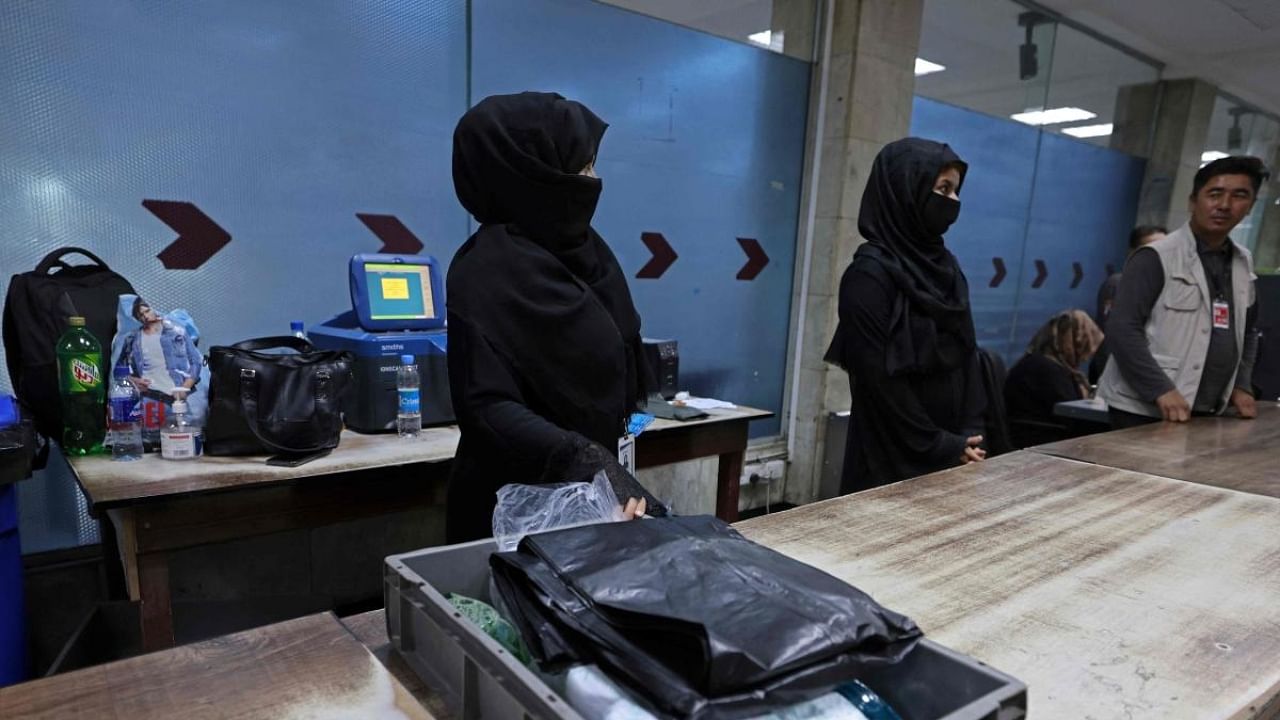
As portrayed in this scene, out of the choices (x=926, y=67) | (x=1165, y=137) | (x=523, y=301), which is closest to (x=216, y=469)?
(x=523, y=301)

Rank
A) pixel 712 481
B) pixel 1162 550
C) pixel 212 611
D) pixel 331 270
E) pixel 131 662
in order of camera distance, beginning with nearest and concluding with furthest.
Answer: pixel 131 662 → pixel 1162 550 → pixel 212 611 → pixel 331 270 → pixel 712 481

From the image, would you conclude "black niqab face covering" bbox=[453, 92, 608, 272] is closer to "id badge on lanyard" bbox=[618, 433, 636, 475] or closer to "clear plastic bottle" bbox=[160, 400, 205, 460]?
"id badge on lanyard" bbox=[618, 433, 636, 475]

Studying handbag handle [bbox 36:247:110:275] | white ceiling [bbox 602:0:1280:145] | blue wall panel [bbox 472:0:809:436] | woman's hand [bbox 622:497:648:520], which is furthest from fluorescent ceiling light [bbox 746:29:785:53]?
woman's hand [bbox 622:497:648:520]

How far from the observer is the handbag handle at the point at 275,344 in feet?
6.61

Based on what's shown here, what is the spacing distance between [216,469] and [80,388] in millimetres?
427

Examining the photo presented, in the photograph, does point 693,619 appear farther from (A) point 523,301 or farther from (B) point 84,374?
(B) point 84,374

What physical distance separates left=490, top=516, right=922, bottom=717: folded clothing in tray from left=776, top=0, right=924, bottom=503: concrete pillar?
3.42 metres

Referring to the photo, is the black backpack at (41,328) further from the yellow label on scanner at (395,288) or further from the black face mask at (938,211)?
the black face mask at (938,211)

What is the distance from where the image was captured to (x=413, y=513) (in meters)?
2.66

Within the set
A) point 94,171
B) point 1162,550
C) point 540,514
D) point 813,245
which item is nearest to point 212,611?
point 94,171

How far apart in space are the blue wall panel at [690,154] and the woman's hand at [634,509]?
2.27 meters

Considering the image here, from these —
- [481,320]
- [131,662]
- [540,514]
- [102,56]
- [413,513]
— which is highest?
[102,56]

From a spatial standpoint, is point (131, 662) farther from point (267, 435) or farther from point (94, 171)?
point (94, 171)

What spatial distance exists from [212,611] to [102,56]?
1738 mm
